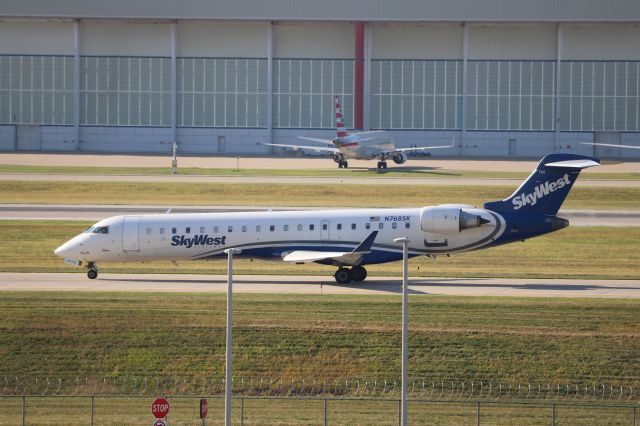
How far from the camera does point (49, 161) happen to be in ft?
311

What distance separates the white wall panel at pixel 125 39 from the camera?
10675cm

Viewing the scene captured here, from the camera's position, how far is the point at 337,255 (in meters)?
43.0

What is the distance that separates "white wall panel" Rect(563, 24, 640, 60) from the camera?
340 ft

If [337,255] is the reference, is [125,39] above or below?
above

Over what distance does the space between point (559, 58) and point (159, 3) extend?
35510mm

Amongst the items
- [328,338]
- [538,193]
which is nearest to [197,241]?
[328,338]

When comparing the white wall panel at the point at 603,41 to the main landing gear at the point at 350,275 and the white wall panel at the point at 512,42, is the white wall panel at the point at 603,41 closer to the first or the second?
the white wall panel at the point at 512,42

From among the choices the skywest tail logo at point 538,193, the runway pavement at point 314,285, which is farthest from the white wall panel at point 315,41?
the skywest tail logo at point 538,193

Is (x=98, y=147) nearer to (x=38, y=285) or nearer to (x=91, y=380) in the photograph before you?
(x=38, y=285)

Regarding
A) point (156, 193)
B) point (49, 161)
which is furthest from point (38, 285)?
point (49, 161)

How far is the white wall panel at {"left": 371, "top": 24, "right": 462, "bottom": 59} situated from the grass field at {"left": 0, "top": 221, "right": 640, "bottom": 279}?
49.8m

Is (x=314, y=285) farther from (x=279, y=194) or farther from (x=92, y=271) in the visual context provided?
(x=279, y=194)

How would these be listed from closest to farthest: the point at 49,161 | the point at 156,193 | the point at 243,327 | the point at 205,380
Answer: the point at 205,380 < the point at 243,327 < the point at 156,193 < the point at 49,161

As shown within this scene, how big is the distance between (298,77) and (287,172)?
2297cm
